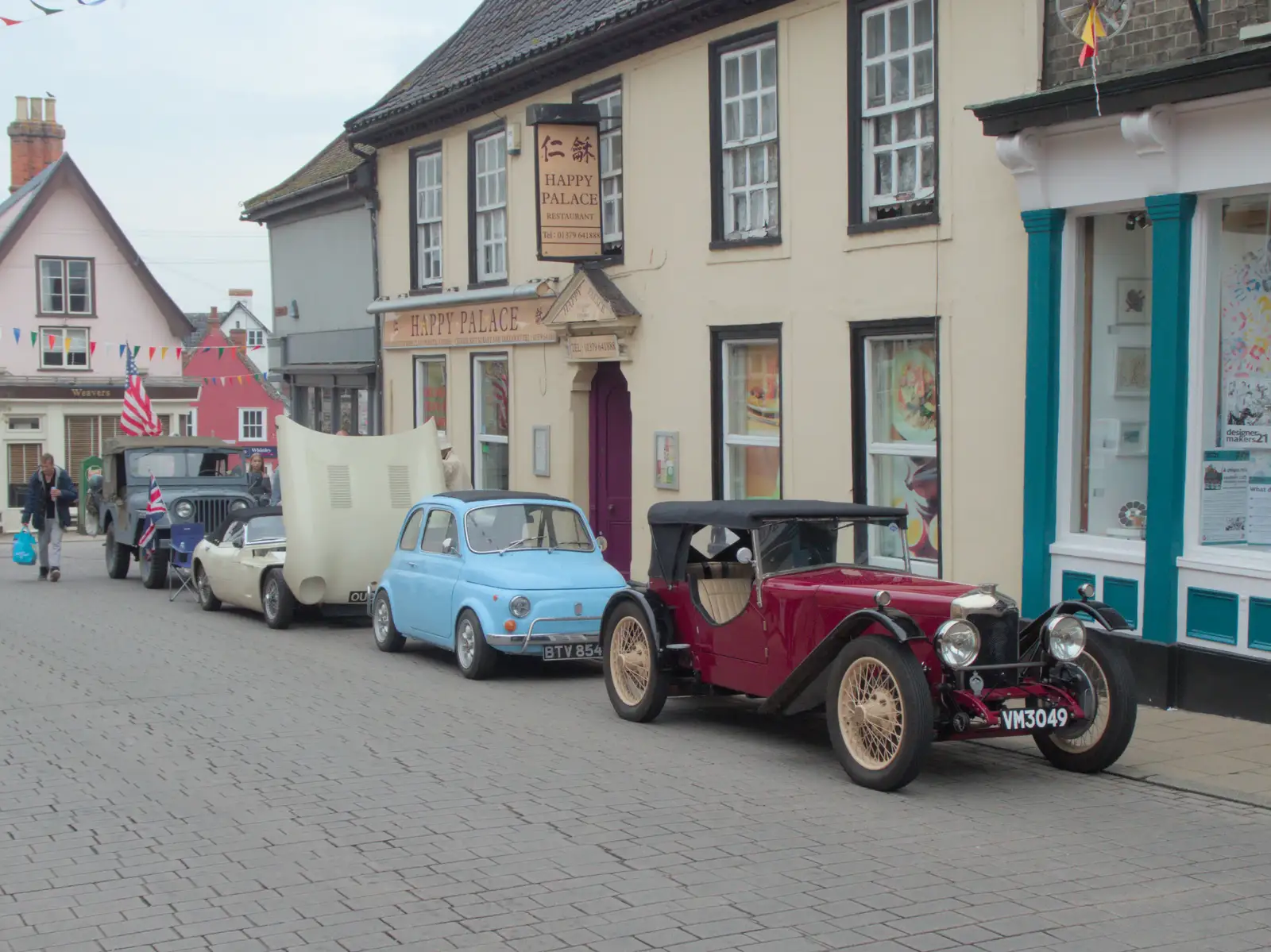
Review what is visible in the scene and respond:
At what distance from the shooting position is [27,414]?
4344 centimetres

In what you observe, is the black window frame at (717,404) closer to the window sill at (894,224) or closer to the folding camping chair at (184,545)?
the window sill at (894,224)

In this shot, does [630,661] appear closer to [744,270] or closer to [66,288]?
[744,270]

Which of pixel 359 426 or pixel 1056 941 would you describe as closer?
pixel 1056 941

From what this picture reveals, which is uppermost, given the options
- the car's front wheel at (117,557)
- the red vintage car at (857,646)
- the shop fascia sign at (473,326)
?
the shop fascia sign at (473,326)

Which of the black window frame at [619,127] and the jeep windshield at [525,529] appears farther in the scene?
the black window frame at [619,127]

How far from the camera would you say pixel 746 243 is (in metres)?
15.2

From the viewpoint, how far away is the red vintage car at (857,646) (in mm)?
Answer: 8109

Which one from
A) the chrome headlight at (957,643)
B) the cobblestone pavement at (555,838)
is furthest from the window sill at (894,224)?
the chrome headlight at (957,643)

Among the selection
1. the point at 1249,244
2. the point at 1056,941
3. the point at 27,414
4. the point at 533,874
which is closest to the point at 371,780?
the point at 533,874

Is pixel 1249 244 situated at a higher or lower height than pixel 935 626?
higher

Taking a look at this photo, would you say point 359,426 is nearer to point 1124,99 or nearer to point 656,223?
point 656,223

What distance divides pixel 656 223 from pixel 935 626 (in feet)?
30.6

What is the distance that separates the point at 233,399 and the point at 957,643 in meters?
50.2

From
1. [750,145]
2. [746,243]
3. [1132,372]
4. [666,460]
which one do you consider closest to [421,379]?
[666,460]
